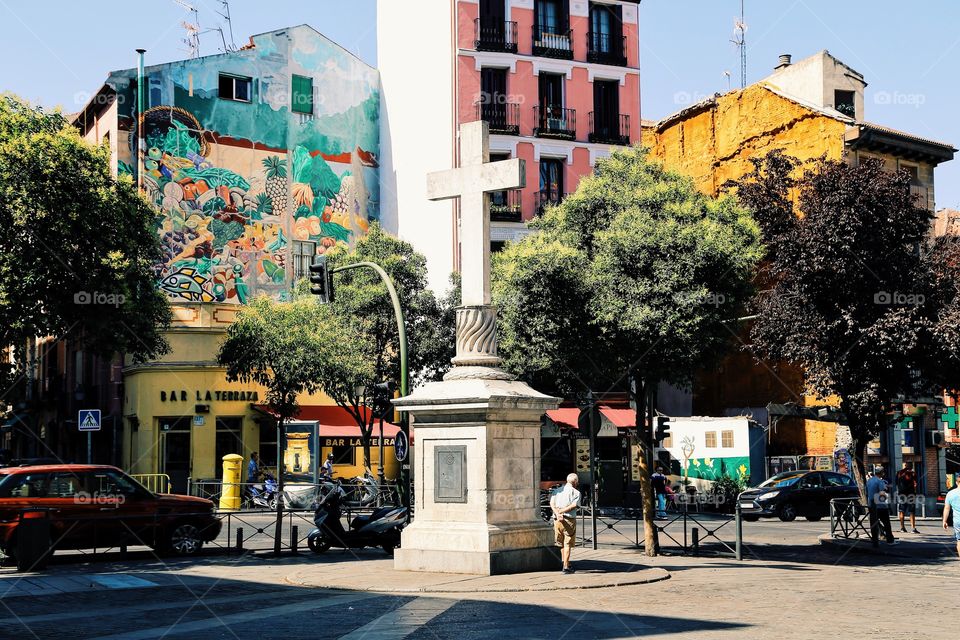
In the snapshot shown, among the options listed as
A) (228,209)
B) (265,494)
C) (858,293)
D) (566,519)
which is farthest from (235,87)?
(566,519)

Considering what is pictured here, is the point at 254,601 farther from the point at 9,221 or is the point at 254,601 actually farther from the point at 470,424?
the point at 9,221

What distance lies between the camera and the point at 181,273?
40.6m

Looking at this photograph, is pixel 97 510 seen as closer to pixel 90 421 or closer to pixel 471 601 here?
pixel 90 421

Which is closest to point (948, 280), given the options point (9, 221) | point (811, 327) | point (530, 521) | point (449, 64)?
point (811, 327)

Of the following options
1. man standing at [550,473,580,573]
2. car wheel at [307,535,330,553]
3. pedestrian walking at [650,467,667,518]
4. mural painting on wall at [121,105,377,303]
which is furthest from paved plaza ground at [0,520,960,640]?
mural painting on wall at [121,105,377,303]

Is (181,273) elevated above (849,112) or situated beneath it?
situated beneath

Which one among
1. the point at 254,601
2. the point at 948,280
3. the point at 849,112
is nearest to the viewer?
the point at 254,601

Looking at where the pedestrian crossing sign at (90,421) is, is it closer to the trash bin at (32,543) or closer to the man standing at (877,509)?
the trash bin at (32,543)

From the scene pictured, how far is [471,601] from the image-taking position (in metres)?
12.6

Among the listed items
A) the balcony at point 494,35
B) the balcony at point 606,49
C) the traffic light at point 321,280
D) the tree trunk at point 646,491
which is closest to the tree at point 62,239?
the traffic light at point 321,280

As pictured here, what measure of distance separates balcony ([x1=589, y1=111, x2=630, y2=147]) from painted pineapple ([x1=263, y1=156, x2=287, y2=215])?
13248 mm

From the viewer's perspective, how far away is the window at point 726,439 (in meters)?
38.1

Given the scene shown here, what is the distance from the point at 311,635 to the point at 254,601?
3.22 m

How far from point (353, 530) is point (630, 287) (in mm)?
7404
